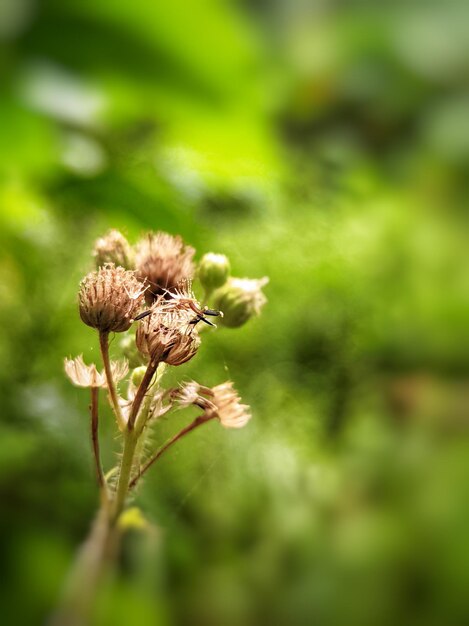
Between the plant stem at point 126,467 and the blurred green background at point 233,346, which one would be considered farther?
the blurred green background at point 233,346

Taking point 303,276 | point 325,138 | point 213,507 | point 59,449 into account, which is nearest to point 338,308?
point 303,276

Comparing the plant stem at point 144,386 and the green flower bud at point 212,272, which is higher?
the green flower bud at point 212,272

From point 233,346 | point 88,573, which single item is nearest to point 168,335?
point 88,573

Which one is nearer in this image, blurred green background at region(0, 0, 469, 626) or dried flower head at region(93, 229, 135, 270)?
dried flower head at region(93, 229, 135, 270)

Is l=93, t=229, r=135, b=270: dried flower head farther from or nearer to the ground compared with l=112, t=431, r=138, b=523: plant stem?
farther from the ground

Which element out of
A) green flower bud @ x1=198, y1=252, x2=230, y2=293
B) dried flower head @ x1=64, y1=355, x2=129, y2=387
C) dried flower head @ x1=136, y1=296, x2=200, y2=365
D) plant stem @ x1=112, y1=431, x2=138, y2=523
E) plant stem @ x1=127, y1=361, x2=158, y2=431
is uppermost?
green flower bud @ x1=198, y1=252, x2=230, y2=293

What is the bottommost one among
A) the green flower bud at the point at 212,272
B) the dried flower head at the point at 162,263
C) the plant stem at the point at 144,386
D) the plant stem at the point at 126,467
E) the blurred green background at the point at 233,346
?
the plant stem at the point at 126,467
